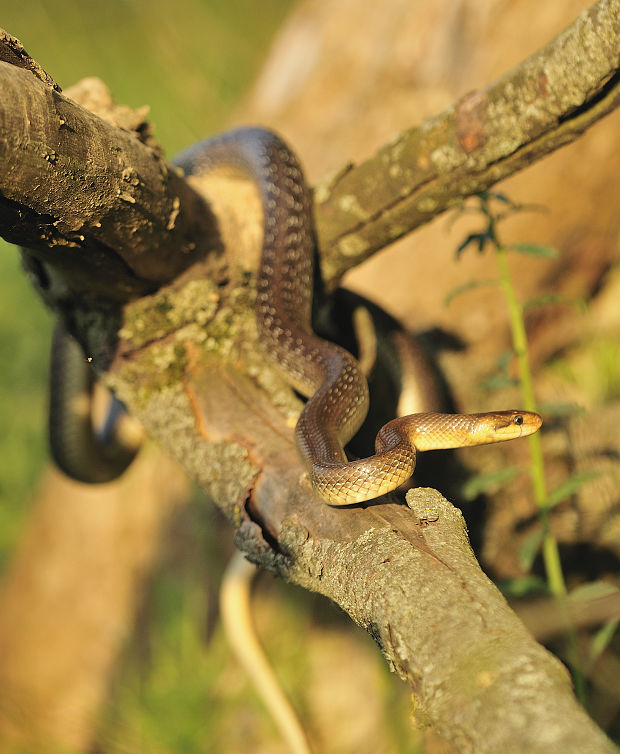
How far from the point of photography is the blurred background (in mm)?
3510

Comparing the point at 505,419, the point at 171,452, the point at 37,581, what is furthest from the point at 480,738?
the point at 37,581

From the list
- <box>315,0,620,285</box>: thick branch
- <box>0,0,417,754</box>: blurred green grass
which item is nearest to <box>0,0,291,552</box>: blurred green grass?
<box>0,0,417,754</box>: blurred green grass

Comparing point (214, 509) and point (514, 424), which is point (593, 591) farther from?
point (214, 509)

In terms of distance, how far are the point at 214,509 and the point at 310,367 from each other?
1883 mm

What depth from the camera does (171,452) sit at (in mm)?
2309

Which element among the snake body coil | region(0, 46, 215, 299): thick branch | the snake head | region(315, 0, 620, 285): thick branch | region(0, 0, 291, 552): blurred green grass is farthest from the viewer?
region(0, 0, 291, 552): blurred green grass

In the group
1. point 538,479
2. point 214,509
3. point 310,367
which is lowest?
point 538,479

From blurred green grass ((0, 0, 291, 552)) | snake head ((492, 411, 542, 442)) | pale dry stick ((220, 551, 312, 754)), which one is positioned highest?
blurred green grass ((0, 0, 291, 552))

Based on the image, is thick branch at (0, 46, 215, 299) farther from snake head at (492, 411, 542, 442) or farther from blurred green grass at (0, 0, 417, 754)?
snake head at (492, 411, 542, 442)

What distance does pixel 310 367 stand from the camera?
2504 mm

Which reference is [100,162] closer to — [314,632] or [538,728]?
[538,728]

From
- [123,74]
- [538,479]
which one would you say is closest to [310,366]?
[538,479]

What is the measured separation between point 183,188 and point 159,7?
415cm

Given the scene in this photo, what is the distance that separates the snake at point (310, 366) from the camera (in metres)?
1.80
